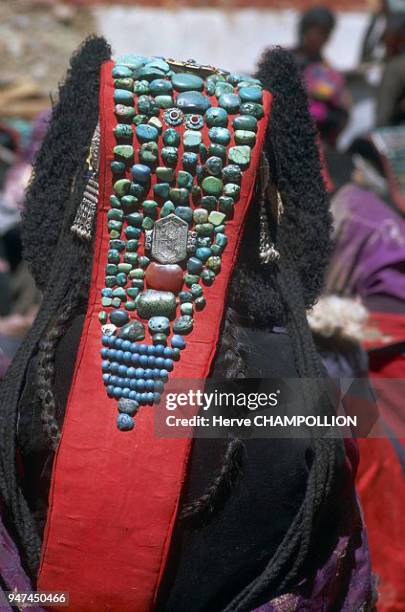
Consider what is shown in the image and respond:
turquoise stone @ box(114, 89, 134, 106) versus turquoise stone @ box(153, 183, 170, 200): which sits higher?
turquoise stone @ box(114, 89, 134, 106)

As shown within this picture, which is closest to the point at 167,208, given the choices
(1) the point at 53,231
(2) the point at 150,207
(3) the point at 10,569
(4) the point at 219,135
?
(2) the point at 150,207

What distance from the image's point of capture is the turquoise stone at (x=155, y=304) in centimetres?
117

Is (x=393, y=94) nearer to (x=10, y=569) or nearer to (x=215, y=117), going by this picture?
(x=215, y=117)

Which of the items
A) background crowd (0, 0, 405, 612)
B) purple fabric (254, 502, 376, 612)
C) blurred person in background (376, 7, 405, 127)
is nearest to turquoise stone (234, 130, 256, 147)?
background crowd (0, 0, 405, 612)

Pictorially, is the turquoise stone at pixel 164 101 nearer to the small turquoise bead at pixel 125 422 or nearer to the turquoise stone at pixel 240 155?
the turquoise stone at pixel 240 155

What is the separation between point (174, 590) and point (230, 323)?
39cm

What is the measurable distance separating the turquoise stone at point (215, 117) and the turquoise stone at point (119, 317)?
291mm

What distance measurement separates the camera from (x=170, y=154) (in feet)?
3.80

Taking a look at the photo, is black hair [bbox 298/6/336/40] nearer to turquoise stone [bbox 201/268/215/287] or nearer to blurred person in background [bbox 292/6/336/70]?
blurred person in background [bbox 292/6/336/70]

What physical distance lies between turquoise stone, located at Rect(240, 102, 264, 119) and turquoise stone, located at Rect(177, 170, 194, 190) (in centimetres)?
12

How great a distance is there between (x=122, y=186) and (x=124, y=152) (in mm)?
47

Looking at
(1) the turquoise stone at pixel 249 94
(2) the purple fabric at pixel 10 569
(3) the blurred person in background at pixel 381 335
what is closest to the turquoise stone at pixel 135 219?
(1) the turquoise stone at pixel 249 94

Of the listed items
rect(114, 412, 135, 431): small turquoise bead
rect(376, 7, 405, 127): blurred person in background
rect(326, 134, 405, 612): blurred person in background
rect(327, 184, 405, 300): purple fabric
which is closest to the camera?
rect(114, 412, 135, 431): small turquoise bead

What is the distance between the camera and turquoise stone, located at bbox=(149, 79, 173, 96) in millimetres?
1170
